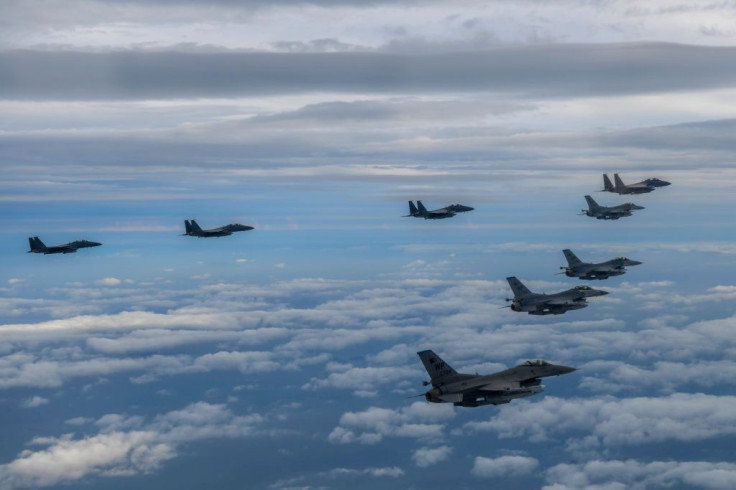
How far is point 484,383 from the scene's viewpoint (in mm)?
127875

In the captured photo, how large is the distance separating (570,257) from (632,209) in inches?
880

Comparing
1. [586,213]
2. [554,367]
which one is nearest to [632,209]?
[586,213]

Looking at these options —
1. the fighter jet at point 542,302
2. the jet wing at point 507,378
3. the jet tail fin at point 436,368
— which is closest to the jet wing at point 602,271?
the fighter jet at point 542,302

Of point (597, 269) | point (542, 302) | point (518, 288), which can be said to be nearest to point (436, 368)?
point (542, 302)

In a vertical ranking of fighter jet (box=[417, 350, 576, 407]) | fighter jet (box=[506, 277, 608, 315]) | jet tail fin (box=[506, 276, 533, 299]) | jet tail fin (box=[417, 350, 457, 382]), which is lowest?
fighter jet (box=[417, 350, 576, 407])

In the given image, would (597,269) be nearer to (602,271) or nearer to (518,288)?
(602,271)

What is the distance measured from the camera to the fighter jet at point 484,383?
125562 millimetres

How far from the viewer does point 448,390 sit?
12950cm

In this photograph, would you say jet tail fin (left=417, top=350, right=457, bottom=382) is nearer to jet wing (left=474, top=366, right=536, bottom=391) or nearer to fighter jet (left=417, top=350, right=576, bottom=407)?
fighter jet (left=417, top=350, right=576, bottom=407)

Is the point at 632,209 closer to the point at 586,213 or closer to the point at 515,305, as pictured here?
the point at 586,213

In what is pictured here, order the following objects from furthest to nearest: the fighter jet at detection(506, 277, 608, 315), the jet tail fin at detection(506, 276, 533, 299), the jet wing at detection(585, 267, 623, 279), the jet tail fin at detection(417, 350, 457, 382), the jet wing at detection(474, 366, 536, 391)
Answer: the jet wing at detection(585, 267, 623, 279) → the jet tail fin at detection(506, 276, 533, 299) → the fighter jet at detection(506, 277, 608, 315) → the jet tail fin at detection(417, 350, 457, 382) → the jet wing at detection(474, 366, 536, 391)

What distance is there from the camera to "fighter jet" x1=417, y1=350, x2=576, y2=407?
125562 mm

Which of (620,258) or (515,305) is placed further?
(620,258)

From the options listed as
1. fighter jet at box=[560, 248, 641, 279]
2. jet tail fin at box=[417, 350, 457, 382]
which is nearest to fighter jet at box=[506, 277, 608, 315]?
fighter jet at box=[560, 248, 641, 279]
